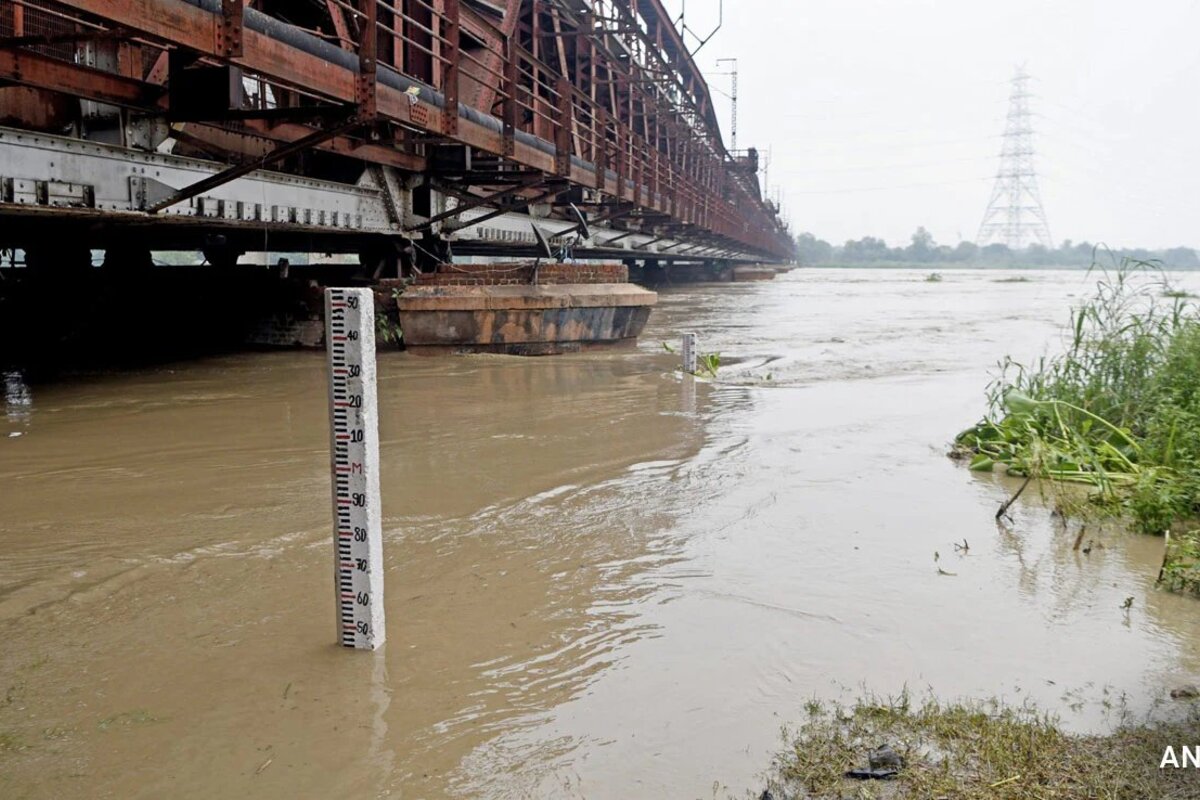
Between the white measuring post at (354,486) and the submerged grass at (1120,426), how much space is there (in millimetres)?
3554

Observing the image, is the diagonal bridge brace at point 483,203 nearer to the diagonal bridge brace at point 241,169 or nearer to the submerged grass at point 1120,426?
the diagonal bridge brace at point 241,169

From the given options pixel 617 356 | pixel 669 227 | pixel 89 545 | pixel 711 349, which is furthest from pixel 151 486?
pixel 669 227

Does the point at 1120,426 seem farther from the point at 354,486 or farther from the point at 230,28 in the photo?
the point at 230,28

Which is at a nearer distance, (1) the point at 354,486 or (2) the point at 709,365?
(1) the point at 354,486

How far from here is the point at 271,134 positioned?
10211mm

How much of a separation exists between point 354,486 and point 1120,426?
18.3ft

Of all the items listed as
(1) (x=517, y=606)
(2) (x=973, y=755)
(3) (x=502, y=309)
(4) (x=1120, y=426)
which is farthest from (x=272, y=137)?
(2) (x=973, y=755)

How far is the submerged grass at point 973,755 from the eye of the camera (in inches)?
98.1

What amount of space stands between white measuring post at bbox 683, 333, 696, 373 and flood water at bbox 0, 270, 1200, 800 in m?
3.73

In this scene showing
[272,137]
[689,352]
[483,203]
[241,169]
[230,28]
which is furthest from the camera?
[483,203]

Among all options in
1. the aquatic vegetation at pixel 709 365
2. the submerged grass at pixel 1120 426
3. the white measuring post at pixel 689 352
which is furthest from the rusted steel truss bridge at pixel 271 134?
the submerged grass at pixel 1120 426

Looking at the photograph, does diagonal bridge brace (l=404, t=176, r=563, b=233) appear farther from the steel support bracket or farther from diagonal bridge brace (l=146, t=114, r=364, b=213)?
the steel support bracket

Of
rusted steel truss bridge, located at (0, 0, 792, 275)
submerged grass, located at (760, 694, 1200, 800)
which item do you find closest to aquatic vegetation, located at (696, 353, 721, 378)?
rusted steel truss bridge, located at (0, 0, 792, 275)

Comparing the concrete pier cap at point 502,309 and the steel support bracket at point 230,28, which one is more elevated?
the steel support bracket at point 230,28
